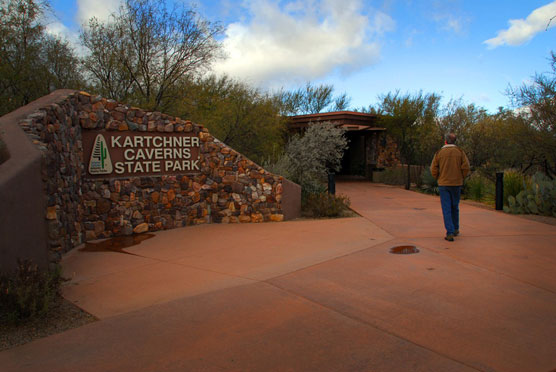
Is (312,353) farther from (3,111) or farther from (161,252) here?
(3,111)

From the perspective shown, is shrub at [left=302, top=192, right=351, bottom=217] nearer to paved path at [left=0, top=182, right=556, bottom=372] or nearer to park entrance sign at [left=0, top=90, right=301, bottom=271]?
park entrance sign at [left=0, top=90, right=301, bottom=271]

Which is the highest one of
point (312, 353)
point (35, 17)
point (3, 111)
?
point (35, 17)

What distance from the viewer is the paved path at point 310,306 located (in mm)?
3582

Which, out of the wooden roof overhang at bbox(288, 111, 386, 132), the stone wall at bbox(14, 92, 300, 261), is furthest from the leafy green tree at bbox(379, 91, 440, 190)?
the stone wall at bbox(14, 92, 300, 261)

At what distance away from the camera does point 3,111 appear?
34.5 feet

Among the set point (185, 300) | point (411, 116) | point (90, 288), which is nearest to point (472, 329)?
point (185, 300)

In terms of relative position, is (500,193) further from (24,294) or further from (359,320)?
(24,294)

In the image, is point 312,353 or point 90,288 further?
point 90,288

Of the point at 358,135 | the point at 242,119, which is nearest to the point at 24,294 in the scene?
the point at 242,119

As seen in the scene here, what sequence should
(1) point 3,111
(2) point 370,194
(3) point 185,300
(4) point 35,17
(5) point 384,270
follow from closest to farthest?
1. (3) point 185,300
2. (5) point 384,270
3. (1) point 3,111
4. (4) point 35,17
5. (2) point 370,194

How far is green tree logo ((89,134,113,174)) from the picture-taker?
26.7ft

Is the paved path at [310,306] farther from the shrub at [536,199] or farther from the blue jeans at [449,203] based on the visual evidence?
the shrub at [536,199]

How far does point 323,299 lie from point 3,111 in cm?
943

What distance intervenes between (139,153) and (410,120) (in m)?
14.8
